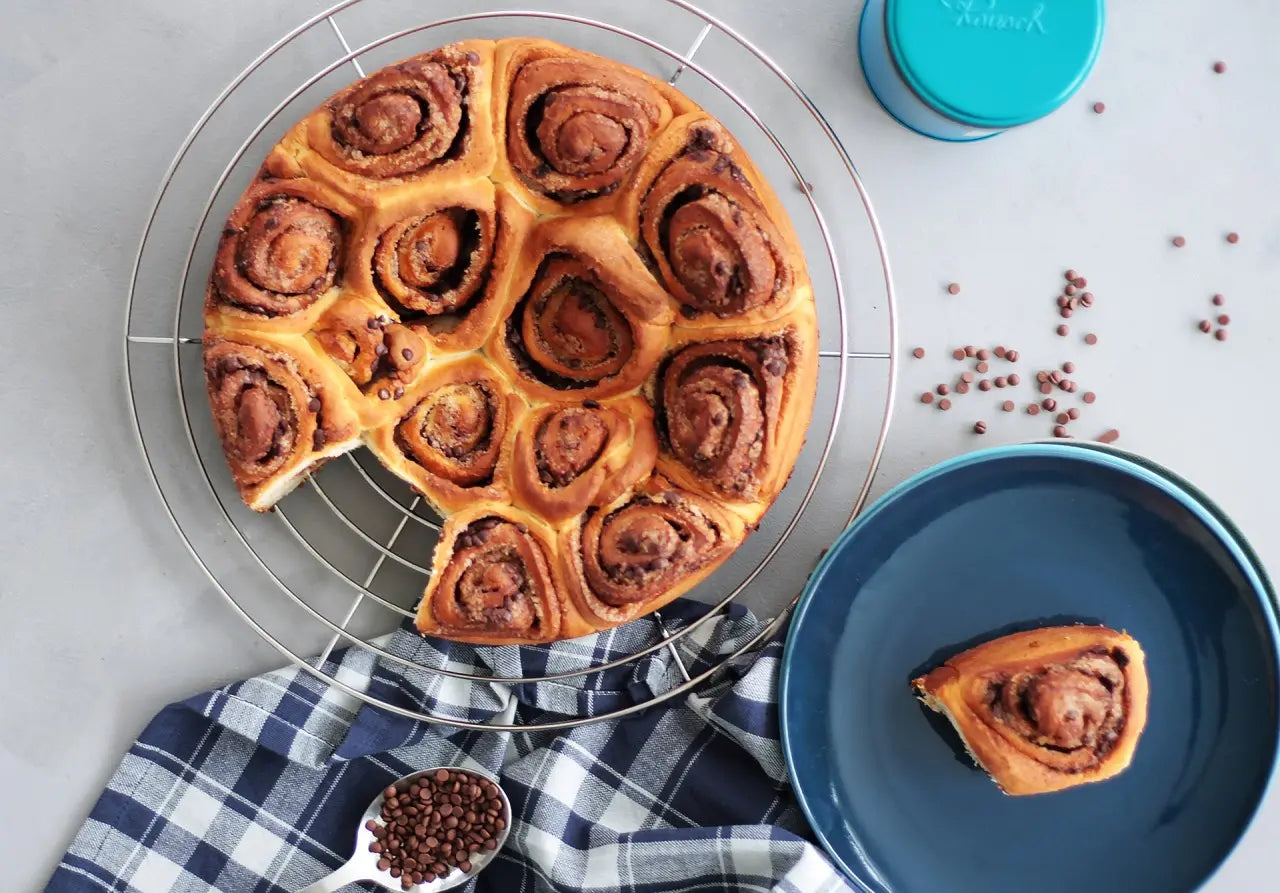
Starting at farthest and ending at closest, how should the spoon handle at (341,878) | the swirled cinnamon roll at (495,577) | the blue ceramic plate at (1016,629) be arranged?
the spoon handle at (341,878)
the blue ceramic plate at (1016,629)
the swirled cinnamon roll at (495,577)

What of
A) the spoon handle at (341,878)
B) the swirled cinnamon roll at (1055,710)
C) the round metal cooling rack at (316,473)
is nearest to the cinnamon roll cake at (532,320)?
the round metal cooling rack at (316,473)

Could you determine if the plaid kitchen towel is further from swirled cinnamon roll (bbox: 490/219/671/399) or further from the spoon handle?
swirled cinnamon roll (bbox: 490/219/671/399)

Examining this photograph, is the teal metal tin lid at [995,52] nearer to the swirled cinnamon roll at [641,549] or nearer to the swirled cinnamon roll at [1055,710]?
the swirled cinnamon roll at [641,549]

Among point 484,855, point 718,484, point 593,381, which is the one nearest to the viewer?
point 718,484

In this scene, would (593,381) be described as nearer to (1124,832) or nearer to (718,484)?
(718,484)

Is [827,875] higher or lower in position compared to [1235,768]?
lower

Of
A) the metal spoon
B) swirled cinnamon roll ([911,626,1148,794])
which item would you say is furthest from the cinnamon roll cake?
swirled cinnamon roll ([911,626,1148,794])

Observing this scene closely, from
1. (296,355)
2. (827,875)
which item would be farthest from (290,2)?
(827,875)
